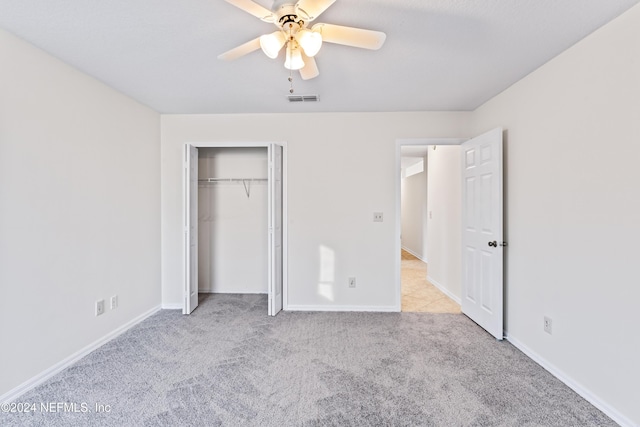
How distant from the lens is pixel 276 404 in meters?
1.88

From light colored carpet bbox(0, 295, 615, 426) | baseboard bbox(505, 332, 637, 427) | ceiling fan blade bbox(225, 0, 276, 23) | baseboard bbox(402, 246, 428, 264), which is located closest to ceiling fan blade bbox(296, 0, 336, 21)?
ceiling fan blade bbox(225, 0, 276, 23)

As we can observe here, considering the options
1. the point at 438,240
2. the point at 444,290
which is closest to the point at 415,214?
the point at 438,240

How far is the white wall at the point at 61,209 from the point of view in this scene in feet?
6.43

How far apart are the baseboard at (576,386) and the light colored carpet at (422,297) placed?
981 millimetres

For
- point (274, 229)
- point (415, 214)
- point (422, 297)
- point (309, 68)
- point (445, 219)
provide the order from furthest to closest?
1. point (415, 214)
2. point (445, 219)
3. point (422, 297)
4. point (274, 229)
5. point (309, 68)

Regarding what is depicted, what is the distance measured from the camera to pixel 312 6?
4.68 ft

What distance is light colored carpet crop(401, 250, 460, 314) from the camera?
3.61 metres

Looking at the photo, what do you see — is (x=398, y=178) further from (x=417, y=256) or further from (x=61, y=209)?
(x=417, y=256)

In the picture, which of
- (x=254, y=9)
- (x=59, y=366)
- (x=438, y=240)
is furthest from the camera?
(x=438, y=240)

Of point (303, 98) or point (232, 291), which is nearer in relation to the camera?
point (303, 98)

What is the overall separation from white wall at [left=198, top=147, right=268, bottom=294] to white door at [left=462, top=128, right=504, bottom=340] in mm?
2529

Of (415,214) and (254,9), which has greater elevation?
(254,9)

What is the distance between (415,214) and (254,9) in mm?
7023

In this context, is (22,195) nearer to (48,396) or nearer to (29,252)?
(29,252)
